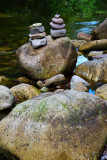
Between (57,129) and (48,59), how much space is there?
4.07 metres

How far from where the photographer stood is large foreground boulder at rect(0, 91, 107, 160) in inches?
156

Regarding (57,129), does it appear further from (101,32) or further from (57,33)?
(101,32)

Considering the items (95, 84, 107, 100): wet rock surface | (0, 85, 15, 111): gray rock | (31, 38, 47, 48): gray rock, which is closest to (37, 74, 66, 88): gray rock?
(31, 38, 47, 48): gray rock

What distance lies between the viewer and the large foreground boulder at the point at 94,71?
7.67 metres

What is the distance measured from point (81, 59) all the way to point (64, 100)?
19.5 feet

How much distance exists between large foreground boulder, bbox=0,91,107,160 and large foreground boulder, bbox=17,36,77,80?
128 inches

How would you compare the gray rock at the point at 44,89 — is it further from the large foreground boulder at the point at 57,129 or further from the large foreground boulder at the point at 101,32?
the large foreground boulder at the point at 101,32

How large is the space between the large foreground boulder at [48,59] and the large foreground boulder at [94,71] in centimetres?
44

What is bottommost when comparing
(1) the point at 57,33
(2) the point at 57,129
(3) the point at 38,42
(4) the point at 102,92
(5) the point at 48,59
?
(4) the point at 102,92

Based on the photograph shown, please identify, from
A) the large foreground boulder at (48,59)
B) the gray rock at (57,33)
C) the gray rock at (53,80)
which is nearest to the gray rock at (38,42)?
the large foreground boulder at (48,59)

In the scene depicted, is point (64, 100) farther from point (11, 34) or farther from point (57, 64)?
point (11, 34)

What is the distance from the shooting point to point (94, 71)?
781 cm

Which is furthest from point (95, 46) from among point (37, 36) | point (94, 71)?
point (37, 36)

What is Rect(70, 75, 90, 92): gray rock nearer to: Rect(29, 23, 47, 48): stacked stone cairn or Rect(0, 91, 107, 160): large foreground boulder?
Rect(29, 23, 47, 48): stacked stone cairn
